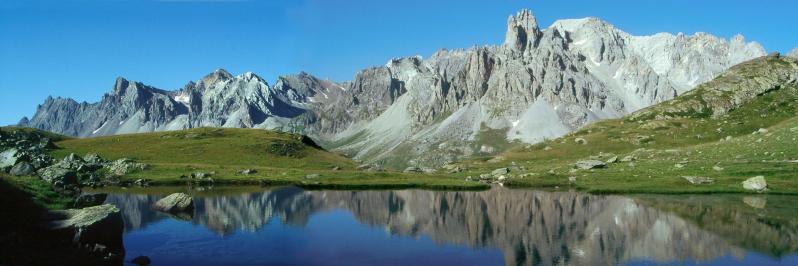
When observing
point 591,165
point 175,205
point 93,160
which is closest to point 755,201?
point 591,165

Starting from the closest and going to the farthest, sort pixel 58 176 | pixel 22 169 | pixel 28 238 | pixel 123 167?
pixel 28 238
pixel 58 176
pixel 22 169
pixel 123 167

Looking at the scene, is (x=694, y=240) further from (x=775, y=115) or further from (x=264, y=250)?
(x=775, y=115)

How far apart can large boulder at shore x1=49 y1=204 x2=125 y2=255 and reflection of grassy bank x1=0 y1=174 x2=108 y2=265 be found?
786mm

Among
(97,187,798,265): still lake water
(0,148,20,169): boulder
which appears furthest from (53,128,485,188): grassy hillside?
(0,148,20,169): boulder

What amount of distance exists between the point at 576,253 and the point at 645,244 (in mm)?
10062

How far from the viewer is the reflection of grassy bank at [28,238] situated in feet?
130

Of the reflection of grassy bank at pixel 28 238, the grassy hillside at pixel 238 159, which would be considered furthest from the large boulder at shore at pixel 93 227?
the grassy hillside at pixel 238 159

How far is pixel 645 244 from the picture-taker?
2378 inches

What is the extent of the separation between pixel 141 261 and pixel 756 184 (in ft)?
322

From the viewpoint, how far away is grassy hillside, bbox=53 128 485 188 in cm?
12794

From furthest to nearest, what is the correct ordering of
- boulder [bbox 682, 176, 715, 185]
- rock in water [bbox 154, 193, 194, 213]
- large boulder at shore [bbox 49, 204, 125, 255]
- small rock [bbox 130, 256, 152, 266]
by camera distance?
boulder [bbox 682, 176, 715, 185], rock in water [bbox 154, 193, 194, 213], small rock [bbox 130, 256, 152, 266], large boulder at shore [bbox 49, 204, 125, 255]

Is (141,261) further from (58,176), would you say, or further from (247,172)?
(247,172)

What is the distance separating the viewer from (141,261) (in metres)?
48.9

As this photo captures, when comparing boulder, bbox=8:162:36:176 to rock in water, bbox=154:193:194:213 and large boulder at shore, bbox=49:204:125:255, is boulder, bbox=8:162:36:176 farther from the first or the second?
large boulder at shore, bbox=49:204:125:255
